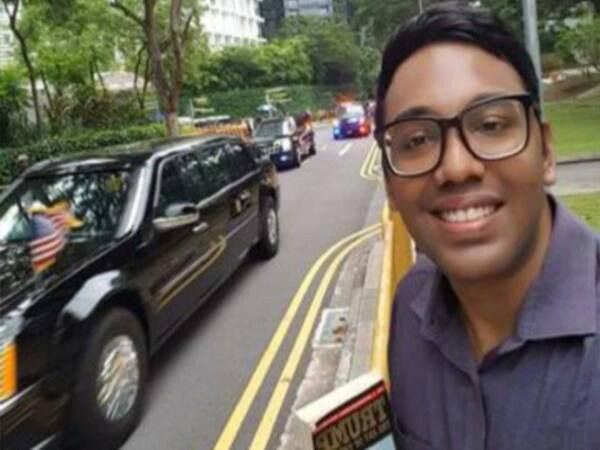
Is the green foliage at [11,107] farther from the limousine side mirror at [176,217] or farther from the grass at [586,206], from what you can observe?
the limousine side mirror at [176,217]

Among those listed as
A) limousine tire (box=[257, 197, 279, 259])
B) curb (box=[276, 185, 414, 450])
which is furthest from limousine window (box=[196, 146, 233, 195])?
curb (box=[276, 185, 414, 450])

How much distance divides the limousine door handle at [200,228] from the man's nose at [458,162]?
458cm

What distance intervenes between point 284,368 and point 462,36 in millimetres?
4183

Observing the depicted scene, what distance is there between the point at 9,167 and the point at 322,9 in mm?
99244

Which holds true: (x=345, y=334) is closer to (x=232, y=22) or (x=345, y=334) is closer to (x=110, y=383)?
(x=110, y=383)

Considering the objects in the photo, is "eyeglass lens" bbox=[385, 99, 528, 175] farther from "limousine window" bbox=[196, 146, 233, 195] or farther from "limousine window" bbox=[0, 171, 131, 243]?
"limousine window" bbox=[196, 146, 233, 195]

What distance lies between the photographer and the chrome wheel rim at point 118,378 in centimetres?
385

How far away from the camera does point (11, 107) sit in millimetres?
23125

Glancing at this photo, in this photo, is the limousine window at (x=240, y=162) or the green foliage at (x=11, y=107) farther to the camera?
the green foliage at (x=11, y=107)

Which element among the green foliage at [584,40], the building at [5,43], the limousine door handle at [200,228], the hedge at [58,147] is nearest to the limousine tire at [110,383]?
the limousine door handle at [200,228]

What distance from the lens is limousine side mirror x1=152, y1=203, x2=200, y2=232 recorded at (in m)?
4.94

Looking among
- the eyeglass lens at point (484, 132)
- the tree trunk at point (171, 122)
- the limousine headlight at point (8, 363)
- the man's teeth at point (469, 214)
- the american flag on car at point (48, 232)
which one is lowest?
the limousine headlight at point (8, 363)

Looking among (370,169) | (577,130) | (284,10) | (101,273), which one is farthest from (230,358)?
(284,10)

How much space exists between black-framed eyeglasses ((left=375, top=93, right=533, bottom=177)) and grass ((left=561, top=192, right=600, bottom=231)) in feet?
22.3
